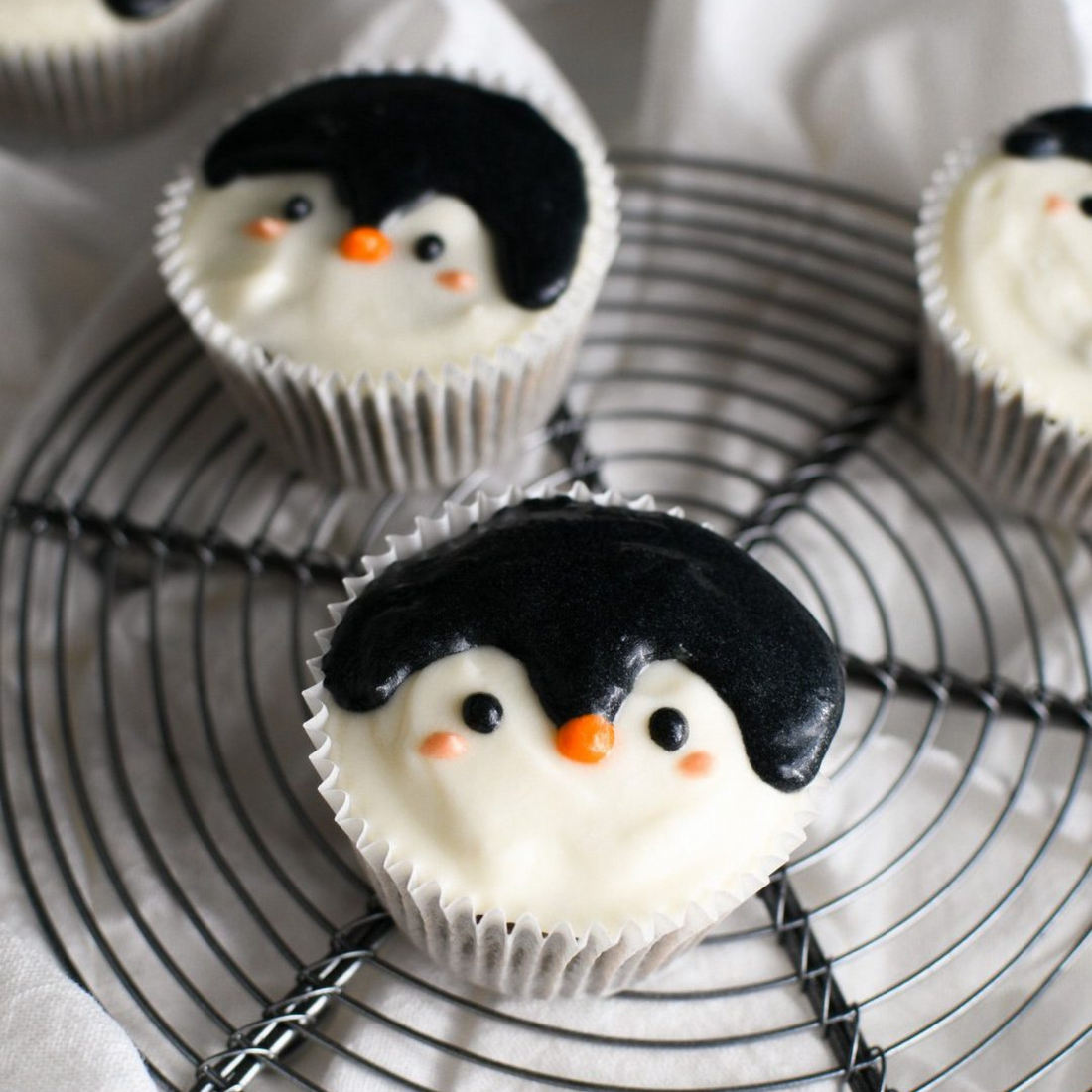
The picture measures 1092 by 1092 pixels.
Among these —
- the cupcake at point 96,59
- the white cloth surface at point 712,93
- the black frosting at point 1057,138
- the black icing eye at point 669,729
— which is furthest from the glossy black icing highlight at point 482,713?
the cupcake at point 96,59

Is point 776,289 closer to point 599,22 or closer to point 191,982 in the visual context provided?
point 599,22

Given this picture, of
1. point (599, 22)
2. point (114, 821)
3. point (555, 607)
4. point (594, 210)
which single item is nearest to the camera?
point (555, 607)

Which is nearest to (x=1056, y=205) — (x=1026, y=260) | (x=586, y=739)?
(x=1026, y=260)

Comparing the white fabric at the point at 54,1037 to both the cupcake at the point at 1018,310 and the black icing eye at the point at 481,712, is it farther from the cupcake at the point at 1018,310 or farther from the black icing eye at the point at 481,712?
the cupcake at the point at 1018,310

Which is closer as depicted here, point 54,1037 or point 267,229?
point 54,1037

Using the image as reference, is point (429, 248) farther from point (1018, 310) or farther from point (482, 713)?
point (1018, 310)

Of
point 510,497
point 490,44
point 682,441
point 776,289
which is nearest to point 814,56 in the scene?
point 776,289
